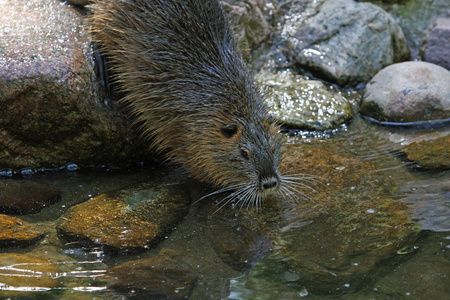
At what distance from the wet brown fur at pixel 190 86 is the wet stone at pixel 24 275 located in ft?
5.71

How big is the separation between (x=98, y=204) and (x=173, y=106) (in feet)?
3.76

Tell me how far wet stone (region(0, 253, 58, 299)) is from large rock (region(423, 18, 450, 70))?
5902mm

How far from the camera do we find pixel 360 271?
11.4ft

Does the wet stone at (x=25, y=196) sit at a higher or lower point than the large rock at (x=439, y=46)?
lower

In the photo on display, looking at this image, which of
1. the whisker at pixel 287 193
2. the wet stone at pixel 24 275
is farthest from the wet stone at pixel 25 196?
the whisker at pixel 287 193

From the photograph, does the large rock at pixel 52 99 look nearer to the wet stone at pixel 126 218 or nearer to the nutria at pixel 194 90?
the nutria at pixel 194 90

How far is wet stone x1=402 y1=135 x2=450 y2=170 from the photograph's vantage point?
4.98 meters

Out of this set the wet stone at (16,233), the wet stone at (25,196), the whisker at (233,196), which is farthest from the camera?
the whisker at (233,196)

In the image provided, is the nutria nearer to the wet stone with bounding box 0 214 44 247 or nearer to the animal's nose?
the animal's nose

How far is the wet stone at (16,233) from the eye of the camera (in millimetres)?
3820

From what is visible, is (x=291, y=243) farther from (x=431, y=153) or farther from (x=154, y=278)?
(x=431, y=153)

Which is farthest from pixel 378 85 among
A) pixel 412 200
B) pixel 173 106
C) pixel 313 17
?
pixel 173 106

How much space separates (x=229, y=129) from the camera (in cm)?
460

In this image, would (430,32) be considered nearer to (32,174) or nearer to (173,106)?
(173,106)
